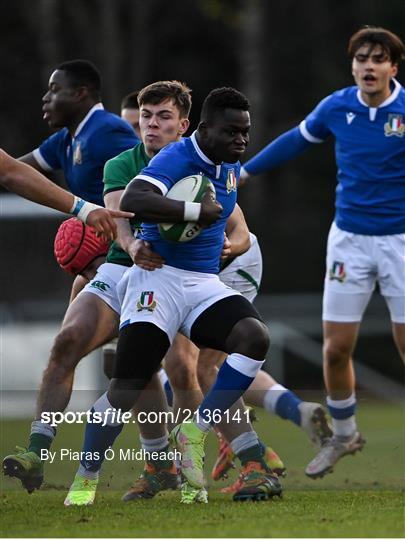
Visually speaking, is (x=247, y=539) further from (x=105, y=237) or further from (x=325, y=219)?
(x=325, y=219)

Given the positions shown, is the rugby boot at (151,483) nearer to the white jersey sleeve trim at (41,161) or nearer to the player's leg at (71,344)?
the player's leg at (71,344)

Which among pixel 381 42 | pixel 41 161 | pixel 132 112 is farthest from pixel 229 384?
pixel 132 112

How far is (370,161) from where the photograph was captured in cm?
936

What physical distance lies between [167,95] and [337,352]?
225cm

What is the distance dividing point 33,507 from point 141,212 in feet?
5.15

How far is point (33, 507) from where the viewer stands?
7457 mm

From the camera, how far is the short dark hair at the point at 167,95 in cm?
807

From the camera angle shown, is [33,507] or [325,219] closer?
[33,507]

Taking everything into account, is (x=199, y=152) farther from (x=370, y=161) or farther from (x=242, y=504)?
(x=370, y=161)

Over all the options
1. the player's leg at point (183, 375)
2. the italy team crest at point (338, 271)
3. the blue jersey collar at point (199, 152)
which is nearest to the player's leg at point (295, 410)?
the italy team crest at point (338, 271)

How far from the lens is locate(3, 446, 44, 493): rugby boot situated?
7523 mm

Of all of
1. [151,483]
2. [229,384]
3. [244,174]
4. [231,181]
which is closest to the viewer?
[229,384]

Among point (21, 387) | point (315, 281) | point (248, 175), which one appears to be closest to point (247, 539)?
point (248, 175)

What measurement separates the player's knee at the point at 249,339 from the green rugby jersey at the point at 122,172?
1.02m
